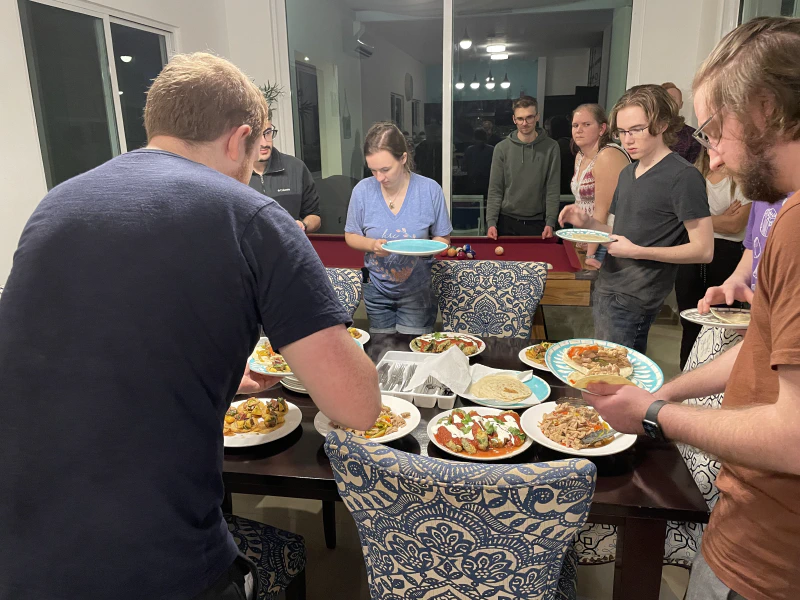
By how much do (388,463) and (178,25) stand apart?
188 inches

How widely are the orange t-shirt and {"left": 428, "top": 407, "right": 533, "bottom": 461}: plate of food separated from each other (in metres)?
0.48

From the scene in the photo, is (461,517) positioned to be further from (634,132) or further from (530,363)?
(634,132)

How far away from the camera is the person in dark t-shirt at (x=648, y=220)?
Answer: 2.12 metres

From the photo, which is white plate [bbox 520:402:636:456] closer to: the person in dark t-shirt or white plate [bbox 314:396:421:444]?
white plate [bbox 314:396:421:444]

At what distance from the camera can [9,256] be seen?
3.32 m

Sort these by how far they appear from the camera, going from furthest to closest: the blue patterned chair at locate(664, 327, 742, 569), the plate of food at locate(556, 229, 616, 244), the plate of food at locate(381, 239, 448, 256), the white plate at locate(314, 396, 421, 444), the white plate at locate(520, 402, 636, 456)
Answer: the plate of food at locate(381, 239, 448, 256) → the plate of food at locate(556, 229, 616, 244) → the blue patterned chair at locate(664, 327, 742, 569) → the white plate at locate(314, 396, 421, 444) → the white plate at locate(520, 402, 636, 456)

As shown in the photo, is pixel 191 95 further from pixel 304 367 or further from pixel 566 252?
pixel 566 252

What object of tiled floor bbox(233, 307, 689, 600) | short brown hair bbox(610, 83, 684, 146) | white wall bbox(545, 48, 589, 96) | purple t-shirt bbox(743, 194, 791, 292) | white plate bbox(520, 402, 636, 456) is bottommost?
tiled floor bbox(233, 307, 689, 600)

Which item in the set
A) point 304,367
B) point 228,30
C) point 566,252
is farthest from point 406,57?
point 304,367

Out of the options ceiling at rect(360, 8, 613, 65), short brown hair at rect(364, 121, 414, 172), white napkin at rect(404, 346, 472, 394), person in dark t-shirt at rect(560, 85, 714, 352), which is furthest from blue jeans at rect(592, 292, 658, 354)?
ceiling at rect(360, 8, 613, 65)

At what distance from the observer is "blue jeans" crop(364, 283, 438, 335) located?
9.14ft

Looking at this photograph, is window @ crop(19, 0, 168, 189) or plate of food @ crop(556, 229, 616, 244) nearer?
plate of food @ crop(556, 229, 616, 244)

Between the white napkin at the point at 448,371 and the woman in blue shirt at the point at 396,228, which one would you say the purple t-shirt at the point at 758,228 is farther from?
the woman in blue shirt at the point at 396,228

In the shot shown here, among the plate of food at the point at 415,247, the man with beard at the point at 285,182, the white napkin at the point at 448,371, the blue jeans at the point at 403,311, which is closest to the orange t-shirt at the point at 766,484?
the white napkin at the point at 448,371
